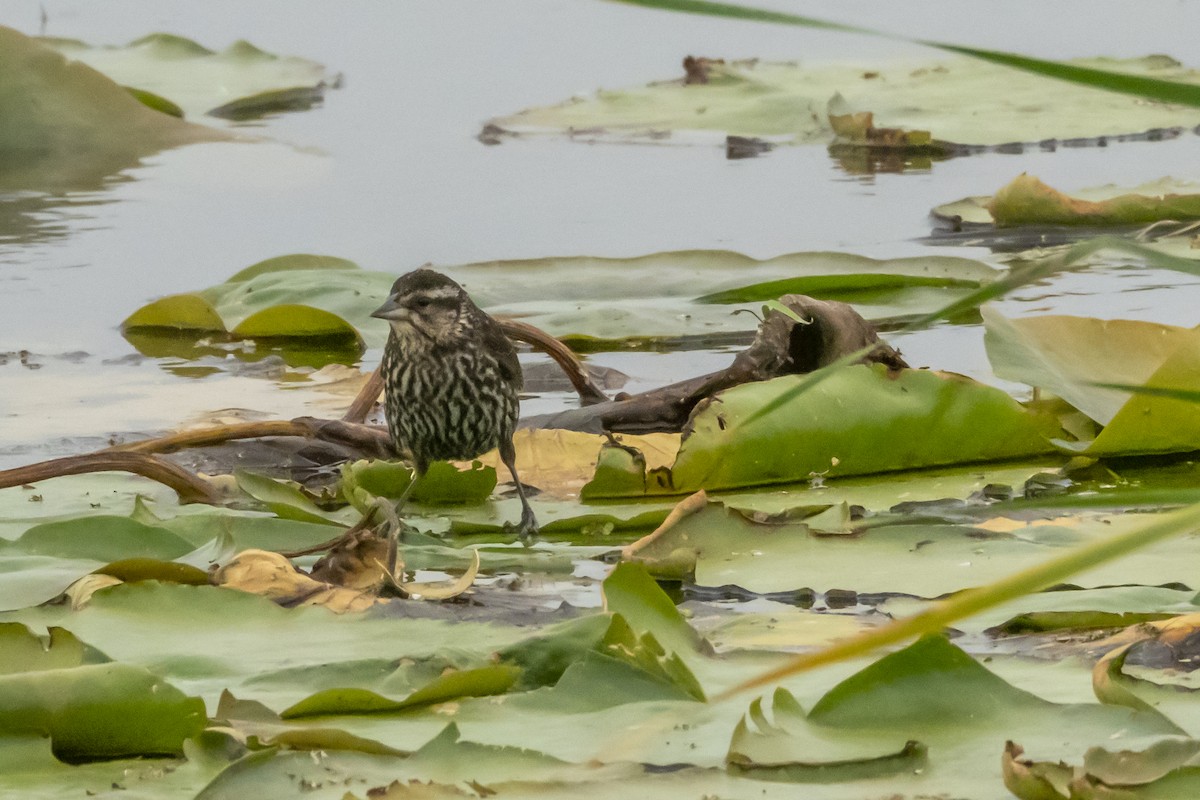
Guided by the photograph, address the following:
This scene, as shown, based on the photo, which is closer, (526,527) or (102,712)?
(102,712)

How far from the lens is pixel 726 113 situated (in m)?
9.00

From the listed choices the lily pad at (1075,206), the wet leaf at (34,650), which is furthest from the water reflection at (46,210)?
the wet leaf at (34,650)

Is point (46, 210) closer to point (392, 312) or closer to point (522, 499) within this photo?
point (392, 312)

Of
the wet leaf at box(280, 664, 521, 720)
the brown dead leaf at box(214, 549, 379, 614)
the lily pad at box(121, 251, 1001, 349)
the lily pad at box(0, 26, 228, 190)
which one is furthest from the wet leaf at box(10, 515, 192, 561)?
the lily pad at box(0, 26, 228, 190)

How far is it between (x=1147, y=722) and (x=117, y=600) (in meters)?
1.41

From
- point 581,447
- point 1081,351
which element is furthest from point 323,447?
point 1081,351

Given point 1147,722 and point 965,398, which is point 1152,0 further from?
point 1147,722

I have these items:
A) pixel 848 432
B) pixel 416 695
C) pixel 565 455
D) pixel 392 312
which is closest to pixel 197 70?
pixel 392 312

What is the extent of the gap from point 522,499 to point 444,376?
701 mm

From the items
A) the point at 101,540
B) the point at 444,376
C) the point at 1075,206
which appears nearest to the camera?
the point at 101,540

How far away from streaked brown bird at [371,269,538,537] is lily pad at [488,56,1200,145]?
388 centimetres

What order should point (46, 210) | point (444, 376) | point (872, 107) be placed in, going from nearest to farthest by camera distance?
1. point (444, 376)
2. point (46, 210)
3. point (872, 107)

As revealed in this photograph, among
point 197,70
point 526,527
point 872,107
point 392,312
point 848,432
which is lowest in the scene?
point 526,527

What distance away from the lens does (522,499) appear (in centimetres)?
→ 350
